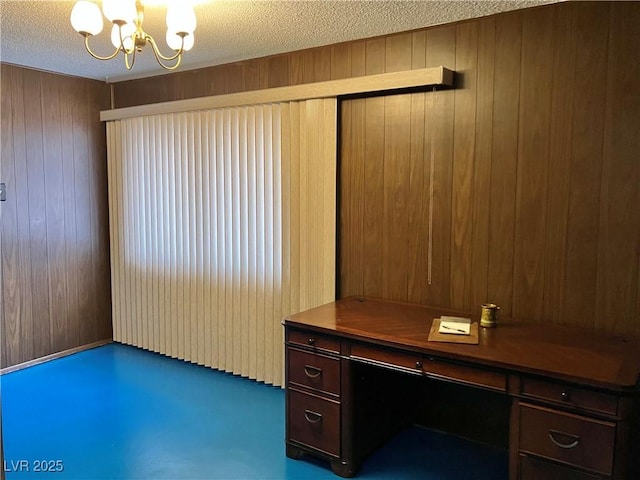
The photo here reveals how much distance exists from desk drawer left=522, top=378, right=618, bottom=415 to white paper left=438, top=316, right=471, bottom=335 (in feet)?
1.36

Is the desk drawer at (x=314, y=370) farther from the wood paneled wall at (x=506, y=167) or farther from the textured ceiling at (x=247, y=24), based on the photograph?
the textured ceiling at (x=247, y=24)

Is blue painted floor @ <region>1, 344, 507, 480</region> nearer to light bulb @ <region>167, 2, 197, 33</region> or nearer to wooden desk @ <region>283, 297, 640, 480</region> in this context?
wooden desk @ <region>283, 297, 640, 480</region>

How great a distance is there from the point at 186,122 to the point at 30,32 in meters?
1.22

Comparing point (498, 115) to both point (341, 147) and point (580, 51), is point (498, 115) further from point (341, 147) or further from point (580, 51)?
point (341, 147)

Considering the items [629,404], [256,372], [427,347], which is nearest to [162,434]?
[256,372]

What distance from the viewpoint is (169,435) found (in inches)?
123

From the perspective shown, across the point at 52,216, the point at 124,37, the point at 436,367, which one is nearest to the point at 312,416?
the point at 436,367

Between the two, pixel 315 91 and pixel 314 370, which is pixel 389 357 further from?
pixel 315 91

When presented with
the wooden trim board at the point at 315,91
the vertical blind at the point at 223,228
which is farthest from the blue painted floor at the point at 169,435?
the wooden trim board at the point at 315,91

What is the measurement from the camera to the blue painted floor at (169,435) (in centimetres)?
276

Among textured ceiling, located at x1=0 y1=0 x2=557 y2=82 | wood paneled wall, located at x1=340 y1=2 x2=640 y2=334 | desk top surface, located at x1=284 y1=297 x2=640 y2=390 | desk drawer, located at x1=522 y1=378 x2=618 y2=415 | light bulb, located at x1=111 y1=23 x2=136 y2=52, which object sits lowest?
desk drawer, located at x1=522 y1=378 x2=618 y2=415

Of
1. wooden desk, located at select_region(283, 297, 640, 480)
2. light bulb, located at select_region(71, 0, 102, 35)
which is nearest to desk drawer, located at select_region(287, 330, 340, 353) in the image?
wooden desk, located at select_region(283, 297, 640, 480)

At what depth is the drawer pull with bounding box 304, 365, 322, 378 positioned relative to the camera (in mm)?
2764

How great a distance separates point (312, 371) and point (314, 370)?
0.05 ft
